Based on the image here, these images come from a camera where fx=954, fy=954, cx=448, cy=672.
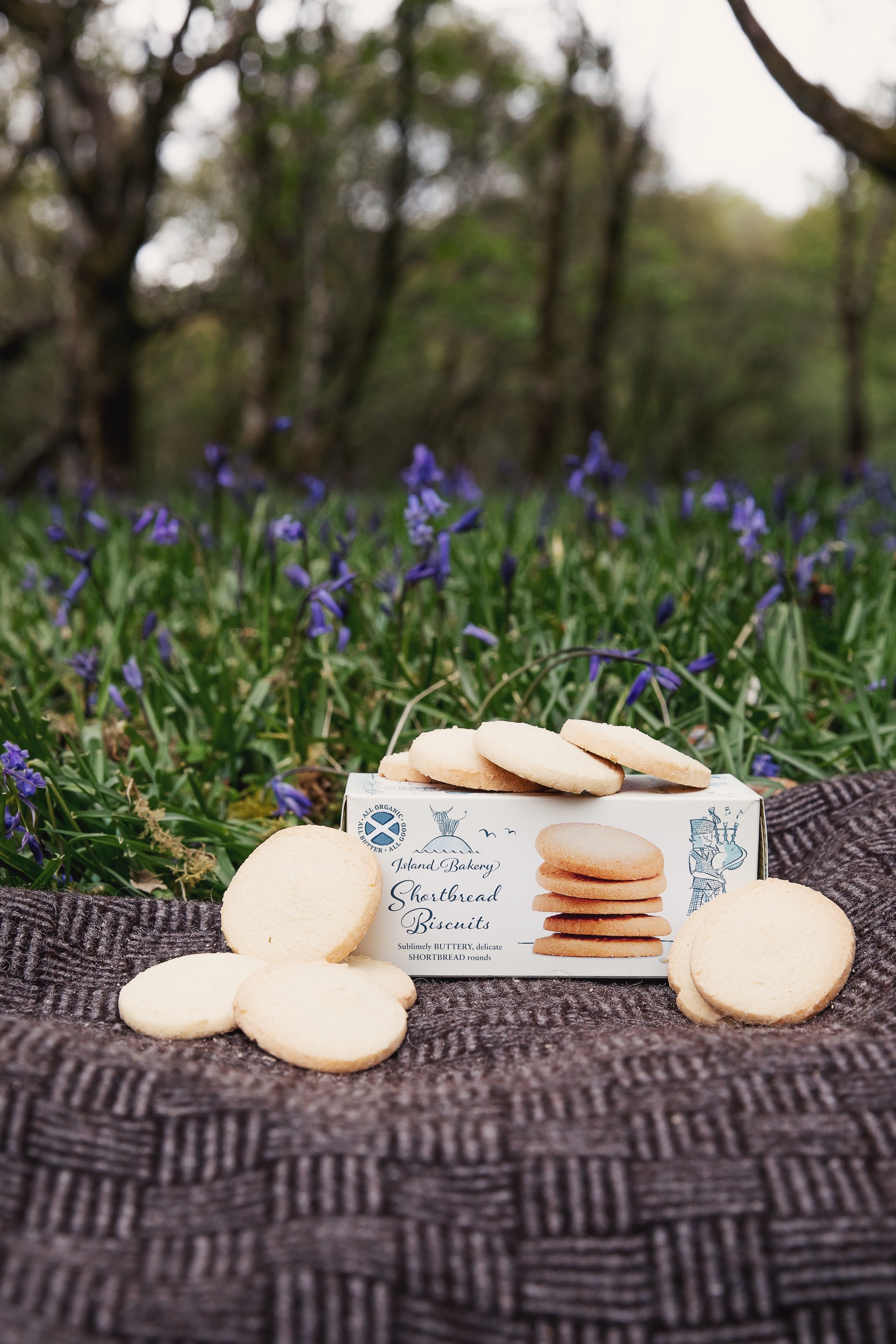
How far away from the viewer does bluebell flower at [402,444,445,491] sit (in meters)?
2.85

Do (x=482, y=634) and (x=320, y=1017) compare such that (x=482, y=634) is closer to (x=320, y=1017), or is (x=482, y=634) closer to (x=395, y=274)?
(x=320, y=1017)

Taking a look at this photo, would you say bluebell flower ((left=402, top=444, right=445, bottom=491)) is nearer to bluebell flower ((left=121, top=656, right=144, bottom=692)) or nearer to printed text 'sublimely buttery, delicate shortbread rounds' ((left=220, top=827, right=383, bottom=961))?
bluebell flower ((left=121, top=656, right=144, bottom=692))

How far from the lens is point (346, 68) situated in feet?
38.3

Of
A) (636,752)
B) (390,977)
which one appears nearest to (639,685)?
(636,752)

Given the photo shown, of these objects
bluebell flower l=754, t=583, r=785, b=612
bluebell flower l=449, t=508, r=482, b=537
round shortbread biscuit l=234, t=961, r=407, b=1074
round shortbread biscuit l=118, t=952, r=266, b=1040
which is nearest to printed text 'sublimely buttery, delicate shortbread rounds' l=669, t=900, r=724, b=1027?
round shortbread biscuit l=234, t=961, r=407, b=1074

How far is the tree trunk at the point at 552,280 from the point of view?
998 centimetres

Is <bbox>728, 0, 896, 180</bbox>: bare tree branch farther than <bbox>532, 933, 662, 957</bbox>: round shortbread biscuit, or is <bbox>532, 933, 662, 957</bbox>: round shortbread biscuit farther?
<bbox>728, 0, 896, 180</bbox>: bare tree branch

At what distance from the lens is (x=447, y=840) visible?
1.77 m

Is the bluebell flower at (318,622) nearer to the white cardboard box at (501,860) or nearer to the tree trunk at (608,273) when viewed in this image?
the white cardboard box at (501,860)

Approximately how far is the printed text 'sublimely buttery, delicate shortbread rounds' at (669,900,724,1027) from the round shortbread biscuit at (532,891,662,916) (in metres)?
0.07

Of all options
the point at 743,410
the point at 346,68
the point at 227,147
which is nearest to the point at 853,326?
the point at 346,68

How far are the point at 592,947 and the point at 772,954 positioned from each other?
347mm

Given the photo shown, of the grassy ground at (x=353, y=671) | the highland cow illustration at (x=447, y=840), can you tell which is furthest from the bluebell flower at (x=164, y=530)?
the highland cow illustration at (x=447, y=840)

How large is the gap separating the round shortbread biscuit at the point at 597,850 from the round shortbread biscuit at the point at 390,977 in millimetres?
341
